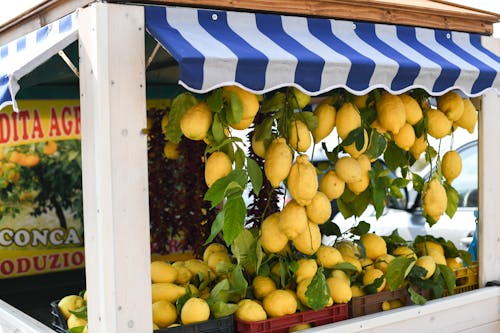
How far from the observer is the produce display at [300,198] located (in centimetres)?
272

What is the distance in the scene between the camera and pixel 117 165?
248 centimetres

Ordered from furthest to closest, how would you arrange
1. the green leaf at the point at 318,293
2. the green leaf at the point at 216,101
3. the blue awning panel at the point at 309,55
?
the green leaf at the point at 318,293, the green leaf at the point at 216,101, the blue awning panel at the point at 309,55

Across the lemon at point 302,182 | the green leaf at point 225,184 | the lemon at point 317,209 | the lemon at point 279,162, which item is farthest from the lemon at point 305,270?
the green leaf at point 225,184

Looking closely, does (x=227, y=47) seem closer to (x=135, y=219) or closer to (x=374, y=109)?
(x=135, y=219)

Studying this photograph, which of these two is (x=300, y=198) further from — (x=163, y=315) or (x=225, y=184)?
(x=163, y=315)

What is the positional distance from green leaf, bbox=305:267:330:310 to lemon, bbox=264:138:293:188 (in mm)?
455

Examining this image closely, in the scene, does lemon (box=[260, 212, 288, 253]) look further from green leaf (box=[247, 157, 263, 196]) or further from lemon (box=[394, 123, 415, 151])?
lemon (box=[394, 123, 415, 151])

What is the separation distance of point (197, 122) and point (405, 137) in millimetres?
1114

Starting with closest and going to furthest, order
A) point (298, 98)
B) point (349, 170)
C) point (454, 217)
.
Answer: point (298, 98) → point (349, 170) → point (454, 217)

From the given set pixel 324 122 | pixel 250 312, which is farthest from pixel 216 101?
pixel 250 312

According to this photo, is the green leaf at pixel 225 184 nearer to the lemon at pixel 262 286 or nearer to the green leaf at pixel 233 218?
the green leaf at pixel 233 218

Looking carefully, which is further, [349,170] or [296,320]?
[349,170]

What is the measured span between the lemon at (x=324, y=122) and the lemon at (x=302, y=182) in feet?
0.84

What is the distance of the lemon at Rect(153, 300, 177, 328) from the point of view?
2.77m
